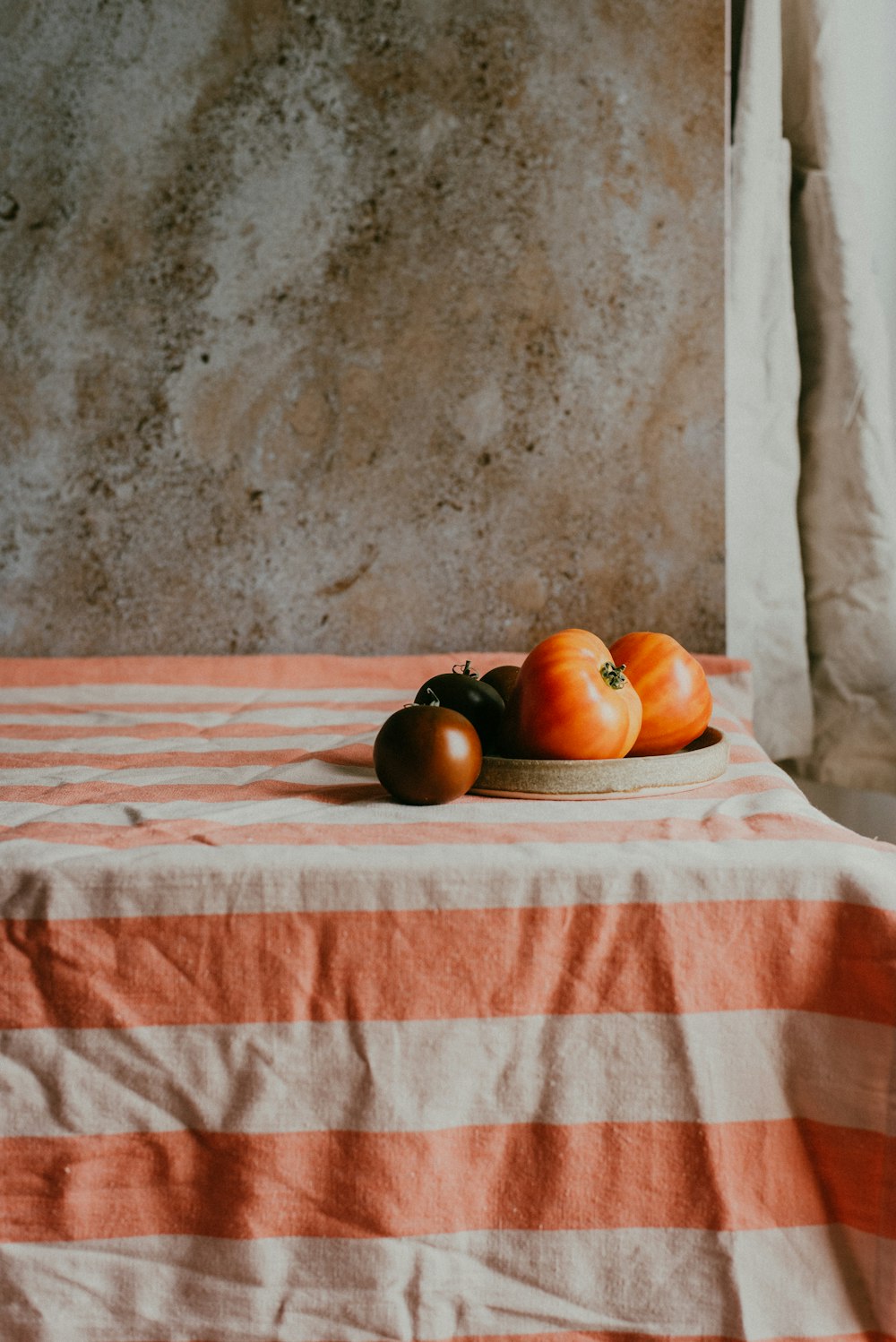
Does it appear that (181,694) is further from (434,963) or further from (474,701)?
(434,963)

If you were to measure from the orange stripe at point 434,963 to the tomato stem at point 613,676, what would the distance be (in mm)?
234

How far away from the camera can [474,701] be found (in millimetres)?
916

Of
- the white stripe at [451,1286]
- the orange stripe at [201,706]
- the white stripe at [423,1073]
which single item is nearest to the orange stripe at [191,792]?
the white stripe at [423,1073]

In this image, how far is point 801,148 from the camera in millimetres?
1566

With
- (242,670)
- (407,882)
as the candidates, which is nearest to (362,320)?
(242,670)

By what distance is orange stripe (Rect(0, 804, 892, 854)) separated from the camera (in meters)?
0.73

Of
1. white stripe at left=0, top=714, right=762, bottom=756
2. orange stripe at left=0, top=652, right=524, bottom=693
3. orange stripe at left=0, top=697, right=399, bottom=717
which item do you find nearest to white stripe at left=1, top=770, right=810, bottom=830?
white stripe at left=0, top=714, right=762, bottom=756

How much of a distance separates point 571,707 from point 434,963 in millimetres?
255

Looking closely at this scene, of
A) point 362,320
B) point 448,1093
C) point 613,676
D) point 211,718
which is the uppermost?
point 362,320

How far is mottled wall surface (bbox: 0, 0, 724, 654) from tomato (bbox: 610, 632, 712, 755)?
2.53 feet

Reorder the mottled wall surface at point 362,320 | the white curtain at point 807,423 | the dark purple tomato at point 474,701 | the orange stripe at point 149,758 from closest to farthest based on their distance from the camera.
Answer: the dark purple tomato at point 474,701 → the orange stripe at point 149,758 → the white curtain at point 807,423 → the mottled wall surface at point 362,320

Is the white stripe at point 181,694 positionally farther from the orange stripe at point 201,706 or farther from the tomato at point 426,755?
the tomato at point 426,755

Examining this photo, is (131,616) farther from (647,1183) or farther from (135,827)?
(647,1183)

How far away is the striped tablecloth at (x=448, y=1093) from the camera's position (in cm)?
65
